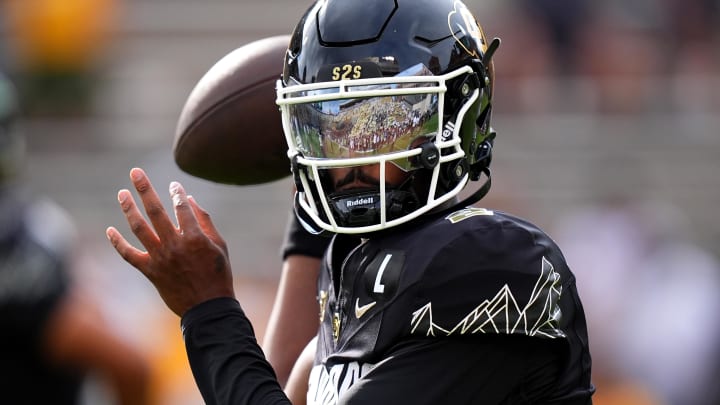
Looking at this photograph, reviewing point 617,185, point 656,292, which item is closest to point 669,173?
point 617,185

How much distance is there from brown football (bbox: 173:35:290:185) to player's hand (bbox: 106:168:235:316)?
0.42 m

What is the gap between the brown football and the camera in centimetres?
254

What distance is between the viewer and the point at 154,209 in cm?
208

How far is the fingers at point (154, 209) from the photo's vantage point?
6.83 ft

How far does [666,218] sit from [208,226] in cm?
607

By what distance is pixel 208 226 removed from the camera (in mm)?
2170

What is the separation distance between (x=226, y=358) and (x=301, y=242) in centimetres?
65

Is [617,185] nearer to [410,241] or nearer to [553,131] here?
[553,131]

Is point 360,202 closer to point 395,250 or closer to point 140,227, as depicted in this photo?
point 395,250

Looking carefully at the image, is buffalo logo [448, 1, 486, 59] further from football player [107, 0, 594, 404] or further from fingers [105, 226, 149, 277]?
fingers [105, 226, 149, 277]

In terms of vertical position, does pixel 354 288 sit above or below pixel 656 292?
above

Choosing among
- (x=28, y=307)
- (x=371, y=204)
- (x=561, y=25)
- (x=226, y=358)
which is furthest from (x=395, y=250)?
(x=561, y=25)

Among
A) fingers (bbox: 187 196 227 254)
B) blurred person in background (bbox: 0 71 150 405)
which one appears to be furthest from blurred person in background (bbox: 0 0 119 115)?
fingers (bbox: 187 196 227 254)

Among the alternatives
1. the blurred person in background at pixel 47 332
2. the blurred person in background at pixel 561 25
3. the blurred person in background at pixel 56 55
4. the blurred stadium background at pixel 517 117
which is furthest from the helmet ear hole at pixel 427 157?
the blurred person in background at pixel 56 55
